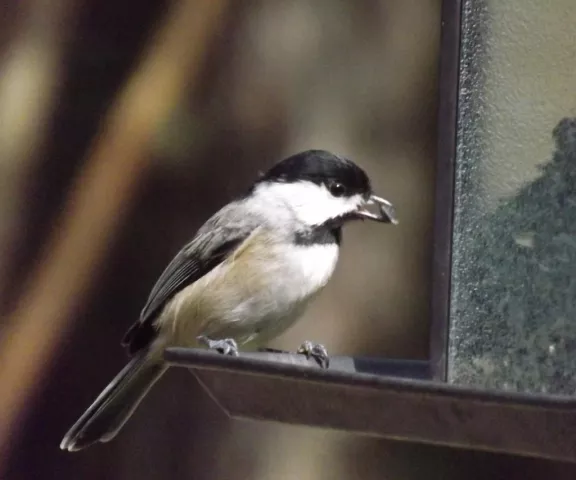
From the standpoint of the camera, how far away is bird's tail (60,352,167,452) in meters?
1.77

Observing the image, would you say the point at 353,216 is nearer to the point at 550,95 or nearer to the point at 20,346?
the point at 550,95

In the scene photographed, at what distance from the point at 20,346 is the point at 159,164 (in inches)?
18.9

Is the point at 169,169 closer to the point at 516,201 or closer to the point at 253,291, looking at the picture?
the point at 253,291

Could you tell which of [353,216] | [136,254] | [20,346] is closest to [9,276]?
[20,346]

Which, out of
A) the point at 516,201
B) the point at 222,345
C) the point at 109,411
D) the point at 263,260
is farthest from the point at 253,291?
the point at 516,201

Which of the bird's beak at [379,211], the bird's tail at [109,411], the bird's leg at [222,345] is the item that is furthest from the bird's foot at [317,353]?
the bird's tail at [109,411]

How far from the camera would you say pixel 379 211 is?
5.52 feet

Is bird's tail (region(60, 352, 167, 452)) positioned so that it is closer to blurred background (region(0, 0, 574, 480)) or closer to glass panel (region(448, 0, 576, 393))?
blurred background (region(0, 0, 574, 480))

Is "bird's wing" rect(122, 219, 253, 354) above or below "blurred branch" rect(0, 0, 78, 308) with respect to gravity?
below

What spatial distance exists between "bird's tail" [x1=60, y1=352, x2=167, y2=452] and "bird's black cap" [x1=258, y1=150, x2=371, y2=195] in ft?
1.40

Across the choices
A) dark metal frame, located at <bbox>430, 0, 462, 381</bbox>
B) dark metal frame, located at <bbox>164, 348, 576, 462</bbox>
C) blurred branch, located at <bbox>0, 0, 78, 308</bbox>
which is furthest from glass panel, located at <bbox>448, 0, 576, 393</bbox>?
blurred branch, located at <bbox>0, 0, 78, 308</bbox>

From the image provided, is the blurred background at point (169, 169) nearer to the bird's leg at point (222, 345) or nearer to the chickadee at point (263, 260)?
the chickadee at point (263, 260)

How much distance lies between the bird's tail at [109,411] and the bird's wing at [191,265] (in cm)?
8

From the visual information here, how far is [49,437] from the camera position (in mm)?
2086
